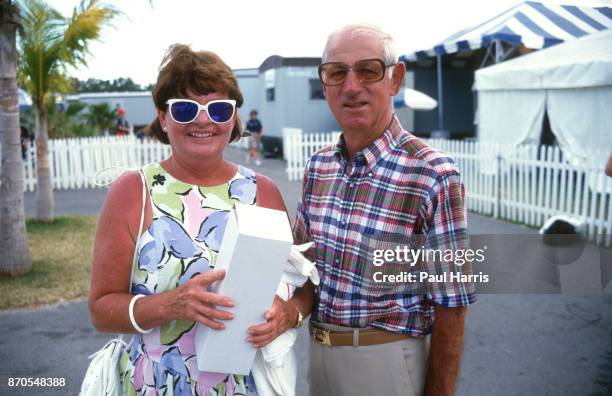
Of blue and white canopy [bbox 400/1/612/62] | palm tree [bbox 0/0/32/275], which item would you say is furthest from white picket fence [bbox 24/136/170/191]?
blue and white canopy [bbox 400/1/612/62]

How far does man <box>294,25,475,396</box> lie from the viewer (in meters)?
1.74

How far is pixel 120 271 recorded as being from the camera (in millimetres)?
1779

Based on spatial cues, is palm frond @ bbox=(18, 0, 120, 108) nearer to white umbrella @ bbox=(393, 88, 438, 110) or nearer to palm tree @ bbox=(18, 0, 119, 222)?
palm tree @ bbox=(18, 0, 119, 222)

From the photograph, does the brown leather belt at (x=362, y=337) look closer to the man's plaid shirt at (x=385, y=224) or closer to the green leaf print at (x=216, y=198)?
the man's plaid shirt at (x=385, y=224)

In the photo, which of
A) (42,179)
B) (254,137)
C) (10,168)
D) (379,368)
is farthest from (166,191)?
(254,137)

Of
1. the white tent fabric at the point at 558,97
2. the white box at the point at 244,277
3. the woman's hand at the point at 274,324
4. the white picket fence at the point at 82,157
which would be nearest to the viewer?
the white box at the point at 244,277

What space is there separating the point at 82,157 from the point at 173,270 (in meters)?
13.5

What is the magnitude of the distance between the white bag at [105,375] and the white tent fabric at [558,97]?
7539 mm

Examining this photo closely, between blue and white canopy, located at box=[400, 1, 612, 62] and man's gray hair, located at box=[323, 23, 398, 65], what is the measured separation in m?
13.3

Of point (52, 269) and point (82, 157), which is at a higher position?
point (82, 157)

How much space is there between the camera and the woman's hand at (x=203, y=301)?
1554mm

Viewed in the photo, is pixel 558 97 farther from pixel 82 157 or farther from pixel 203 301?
pixel 82 157

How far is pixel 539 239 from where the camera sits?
23.0 ft

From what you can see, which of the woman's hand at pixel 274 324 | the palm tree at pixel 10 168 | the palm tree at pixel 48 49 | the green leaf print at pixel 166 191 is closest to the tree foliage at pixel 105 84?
the palm tree at pixel 48 49
